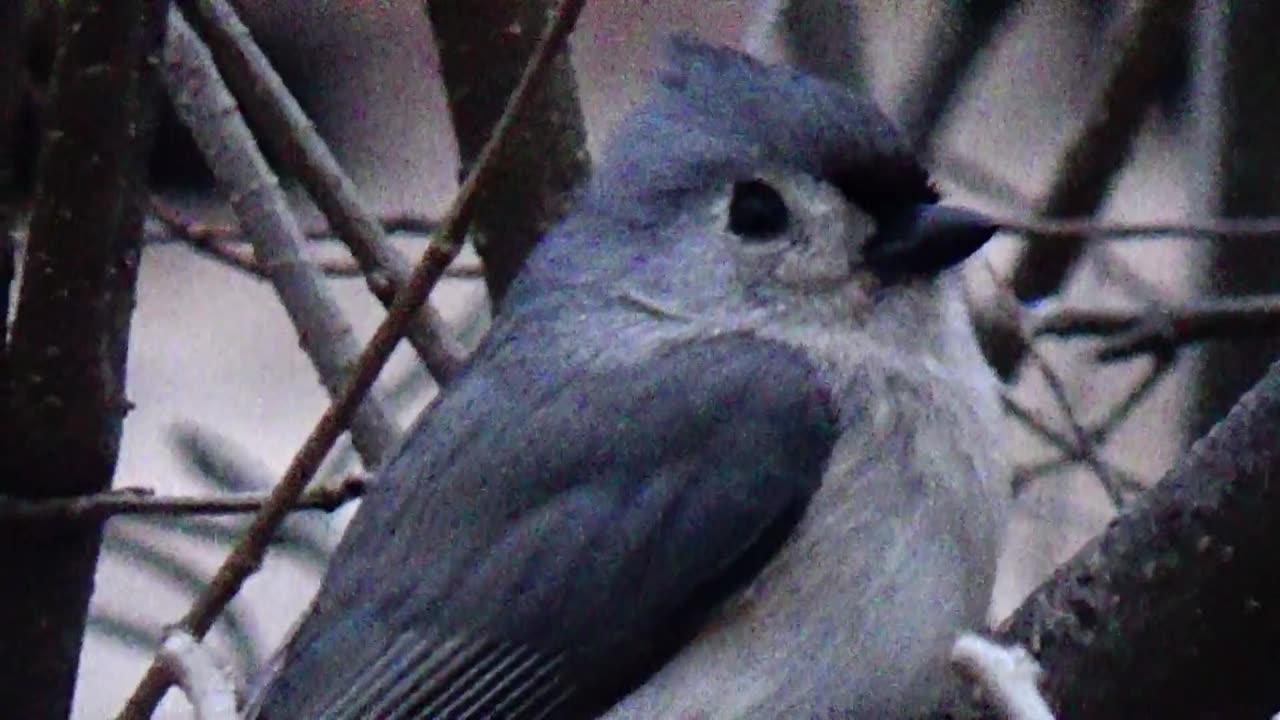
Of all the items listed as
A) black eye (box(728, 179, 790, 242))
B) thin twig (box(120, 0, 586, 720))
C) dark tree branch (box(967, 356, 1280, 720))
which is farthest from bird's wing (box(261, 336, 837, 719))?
dark tree branch (box(967, 356, 1280, 720))

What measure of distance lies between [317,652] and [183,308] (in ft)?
9.12

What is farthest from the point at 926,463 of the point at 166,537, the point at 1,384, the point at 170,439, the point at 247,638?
the point at 166,537

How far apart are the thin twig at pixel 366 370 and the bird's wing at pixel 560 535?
0.81 feet

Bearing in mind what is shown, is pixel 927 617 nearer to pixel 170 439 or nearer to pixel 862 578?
pixel 862 578

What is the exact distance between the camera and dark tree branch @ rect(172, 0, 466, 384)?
2178 millimetres

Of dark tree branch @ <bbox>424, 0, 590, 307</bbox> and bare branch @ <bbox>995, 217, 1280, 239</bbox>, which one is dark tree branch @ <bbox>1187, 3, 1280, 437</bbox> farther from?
dark tree branch @ <bbox>424, 0, 590, 307</bbox>

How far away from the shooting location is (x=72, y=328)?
1.78 metres

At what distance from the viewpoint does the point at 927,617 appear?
173 centimetres

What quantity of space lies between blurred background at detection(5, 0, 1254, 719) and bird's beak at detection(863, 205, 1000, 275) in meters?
0.44

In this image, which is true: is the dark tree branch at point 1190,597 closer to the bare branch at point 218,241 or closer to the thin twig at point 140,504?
the thin twig at point 140,504

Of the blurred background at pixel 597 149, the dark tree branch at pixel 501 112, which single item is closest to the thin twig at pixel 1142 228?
the blurred background at pixel 597 149

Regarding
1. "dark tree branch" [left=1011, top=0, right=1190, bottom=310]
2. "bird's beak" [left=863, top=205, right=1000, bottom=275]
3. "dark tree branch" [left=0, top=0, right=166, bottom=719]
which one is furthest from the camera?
"dark tree branch" [left=1011, top=0, right=1190, bottom=310]

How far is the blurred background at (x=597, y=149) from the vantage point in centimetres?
287

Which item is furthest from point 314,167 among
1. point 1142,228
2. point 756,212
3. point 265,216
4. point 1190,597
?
point 1190,597
